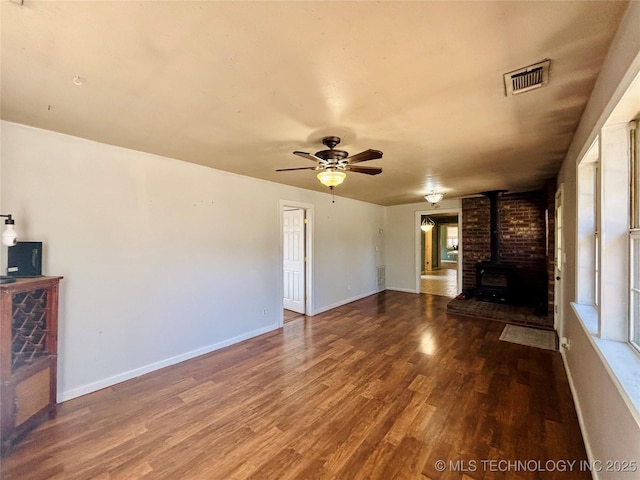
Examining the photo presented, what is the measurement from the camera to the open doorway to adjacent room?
8.29 m

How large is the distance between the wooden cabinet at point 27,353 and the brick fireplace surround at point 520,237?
22.9 feet

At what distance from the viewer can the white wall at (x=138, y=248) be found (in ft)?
8.13

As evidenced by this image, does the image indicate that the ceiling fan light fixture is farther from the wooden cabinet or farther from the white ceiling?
the wooden cabinet

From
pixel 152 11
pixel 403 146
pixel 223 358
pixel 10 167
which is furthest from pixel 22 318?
pixel 403 146

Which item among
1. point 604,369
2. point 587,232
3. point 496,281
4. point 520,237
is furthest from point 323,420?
point 520,237

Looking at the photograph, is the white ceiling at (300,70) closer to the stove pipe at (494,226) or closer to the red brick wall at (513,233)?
the stove pipe at (494,226)

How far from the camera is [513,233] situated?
5.94m

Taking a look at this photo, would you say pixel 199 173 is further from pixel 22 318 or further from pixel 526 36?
pixel 526 36

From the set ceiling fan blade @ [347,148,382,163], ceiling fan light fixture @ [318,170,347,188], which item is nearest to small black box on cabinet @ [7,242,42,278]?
ceiling fan light fixture @ [318,170,347,188]

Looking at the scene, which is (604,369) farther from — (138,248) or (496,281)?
(496,281)

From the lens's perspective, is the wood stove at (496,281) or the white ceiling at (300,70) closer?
the white ceiling at (300,70)

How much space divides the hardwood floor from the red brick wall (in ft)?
9.44

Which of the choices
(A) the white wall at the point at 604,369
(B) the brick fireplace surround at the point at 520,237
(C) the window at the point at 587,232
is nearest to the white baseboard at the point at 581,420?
(A) the white wall at the point at 604,369

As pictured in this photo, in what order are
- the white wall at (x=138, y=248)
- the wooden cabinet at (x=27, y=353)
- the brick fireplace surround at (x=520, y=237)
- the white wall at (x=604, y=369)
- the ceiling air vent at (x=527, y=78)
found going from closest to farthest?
the white wall at (x=604, y=369)
the ceiling air vent at (x=527, y=78)
the wooden cabinet at (x=27, y=353)
the white wall at (x=138, y=248)
the brick fireplace surround at (x=520, y=237)
